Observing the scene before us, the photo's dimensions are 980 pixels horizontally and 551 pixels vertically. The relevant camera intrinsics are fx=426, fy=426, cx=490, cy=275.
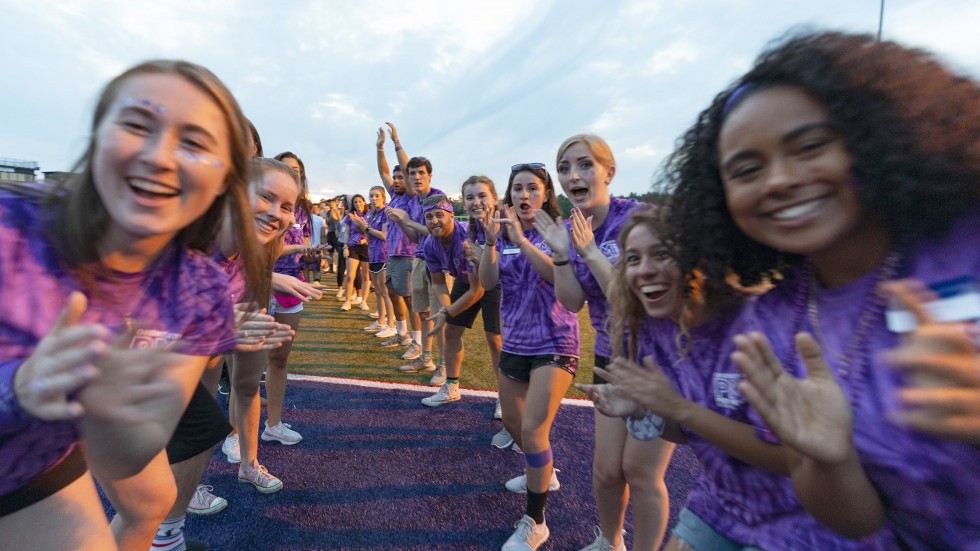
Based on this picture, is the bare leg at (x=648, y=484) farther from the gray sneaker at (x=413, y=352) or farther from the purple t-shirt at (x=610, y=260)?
the gray sneaker at (x=413, y=352)

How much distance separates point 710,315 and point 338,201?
47.4ft

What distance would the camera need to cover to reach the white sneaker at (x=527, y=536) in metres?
2.47

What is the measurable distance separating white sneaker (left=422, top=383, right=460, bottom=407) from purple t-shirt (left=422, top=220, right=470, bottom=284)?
3.80 feet

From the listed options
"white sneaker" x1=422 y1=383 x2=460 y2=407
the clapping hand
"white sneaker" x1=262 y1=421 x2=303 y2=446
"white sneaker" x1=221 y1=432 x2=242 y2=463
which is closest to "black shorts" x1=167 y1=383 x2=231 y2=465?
"white sneaker" x1=221 y1=432 x2=242 y2=463

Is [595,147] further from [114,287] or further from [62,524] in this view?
[62,524]

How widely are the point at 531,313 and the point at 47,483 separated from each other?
90.0 inches

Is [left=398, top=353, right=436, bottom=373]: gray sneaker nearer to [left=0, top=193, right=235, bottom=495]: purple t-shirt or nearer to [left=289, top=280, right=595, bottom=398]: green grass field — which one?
[left=289, top=280, right=595, bottom=398]: green grass field

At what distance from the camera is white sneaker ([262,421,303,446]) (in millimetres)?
3641

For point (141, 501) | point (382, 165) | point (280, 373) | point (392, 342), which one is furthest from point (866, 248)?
point (382, 165)

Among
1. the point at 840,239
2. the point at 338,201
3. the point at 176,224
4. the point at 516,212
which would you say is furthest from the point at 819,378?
the point at 338,201

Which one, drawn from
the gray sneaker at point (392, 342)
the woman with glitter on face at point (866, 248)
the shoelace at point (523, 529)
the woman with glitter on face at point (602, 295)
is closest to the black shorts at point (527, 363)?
the woman with glitter on face at point (602, 295)

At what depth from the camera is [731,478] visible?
133cm

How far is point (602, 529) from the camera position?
2357 mm

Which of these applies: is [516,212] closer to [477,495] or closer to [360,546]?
[477,495]
